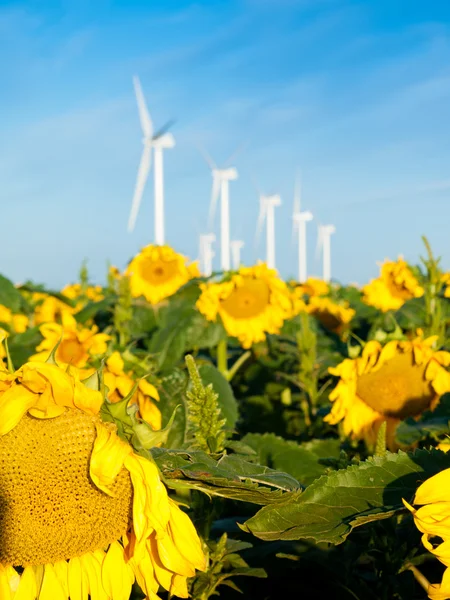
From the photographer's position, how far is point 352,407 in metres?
3.43

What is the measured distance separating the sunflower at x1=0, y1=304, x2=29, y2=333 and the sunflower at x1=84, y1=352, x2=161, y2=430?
2.29 m

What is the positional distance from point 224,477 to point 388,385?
6.39 ft

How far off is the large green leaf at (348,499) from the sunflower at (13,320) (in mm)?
3502

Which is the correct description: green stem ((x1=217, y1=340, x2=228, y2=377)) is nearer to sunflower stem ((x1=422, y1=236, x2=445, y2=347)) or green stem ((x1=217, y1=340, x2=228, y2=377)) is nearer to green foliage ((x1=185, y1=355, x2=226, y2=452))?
sunflower stem ((x1=422, y1=236, x2=445, y2=347))

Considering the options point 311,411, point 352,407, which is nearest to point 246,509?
point 352,407

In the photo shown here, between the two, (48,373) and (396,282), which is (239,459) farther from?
(396,282)

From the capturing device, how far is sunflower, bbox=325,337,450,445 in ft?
10.6

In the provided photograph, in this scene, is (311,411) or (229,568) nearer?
(229,568)

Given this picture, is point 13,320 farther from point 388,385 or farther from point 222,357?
point 388,385

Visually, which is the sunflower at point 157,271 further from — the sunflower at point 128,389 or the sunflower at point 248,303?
the sunflower at point 128,389

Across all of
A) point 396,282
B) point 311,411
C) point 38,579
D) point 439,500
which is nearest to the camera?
point 439,500

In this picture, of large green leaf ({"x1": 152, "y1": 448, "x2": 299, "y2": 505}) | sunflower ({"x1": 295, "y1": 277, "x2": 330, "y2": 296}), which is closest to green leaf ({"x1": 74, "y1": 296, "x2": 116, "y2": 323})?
large green leaf ({"x1": 152, "y1": 448, "x2": 299, "y2": 505})

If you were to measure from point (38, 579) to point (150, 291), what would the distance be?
6484 mm

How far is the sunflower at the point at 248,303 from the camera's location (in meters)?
6.81
